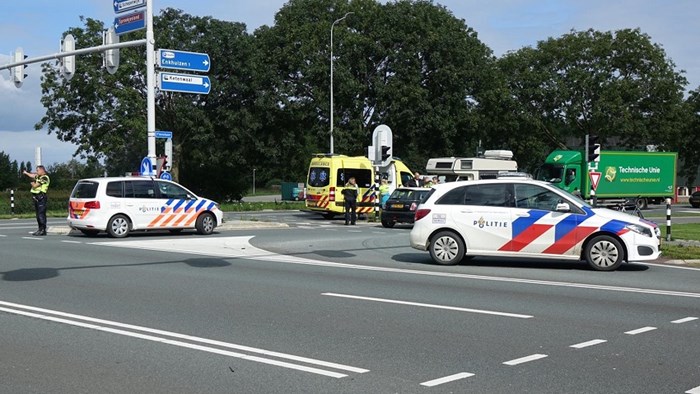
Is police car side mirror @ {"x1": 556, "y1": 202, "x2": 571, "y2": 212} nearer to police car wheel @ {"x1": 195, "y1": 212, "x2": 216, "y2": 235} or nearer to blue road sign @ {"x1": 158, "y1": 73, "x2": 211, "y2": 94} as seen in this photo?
police car wheel @ {"x1": 195, "y1": 212, "x2": 216, "y2": 235}

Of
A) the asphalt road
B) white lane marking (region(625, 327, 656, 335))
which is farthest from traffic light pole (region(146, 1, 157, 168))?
white lane marking (region(625, 327, 656, 335))

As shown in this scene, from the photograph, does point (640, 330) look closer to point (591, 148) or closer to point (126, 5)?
point (591, 148)

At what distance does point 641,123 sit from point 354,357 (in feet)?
160

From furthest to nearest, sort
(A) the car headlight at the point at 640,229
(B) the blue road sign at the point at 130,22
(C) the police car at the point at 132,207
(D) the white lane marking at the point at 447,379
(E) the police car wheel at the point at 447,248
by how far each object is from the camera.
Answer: (B) the blue road sign at the point at 130,22 < (C) the police car at the point at 132,207 < (E) the police car wheel at the point at 447,248 < (A) the car headlight at the point at 640,229 < (D) the white lane marking at the point at 447,379

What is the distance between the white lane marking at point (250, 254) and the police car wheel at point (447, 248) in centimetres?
101

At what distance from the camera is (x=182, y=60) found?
22422 mm

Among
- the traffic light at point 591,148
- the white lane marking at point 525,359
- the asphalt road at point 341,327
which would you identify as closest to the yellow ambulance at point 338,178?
the traffic light at point 591,148

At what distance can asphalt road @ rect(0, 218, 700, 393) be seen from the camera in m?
5.93

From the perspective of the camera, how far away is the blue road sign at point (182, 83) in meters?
22.1

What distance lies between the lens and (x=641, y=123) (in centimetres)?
5081

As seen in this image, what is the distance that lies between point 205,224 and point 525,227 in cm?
1046

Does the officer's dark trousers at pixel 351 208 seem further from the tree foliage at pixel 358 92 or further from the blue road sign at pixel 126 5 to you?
the tree foliage at pixel 358 92

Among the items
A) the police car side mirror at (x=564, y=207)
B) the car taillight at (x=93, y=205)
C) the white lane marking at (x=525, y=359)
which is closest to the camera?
the white lane marking at (x=525, y=359)

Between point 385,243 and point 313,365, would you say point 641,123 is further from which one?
point 313,365
